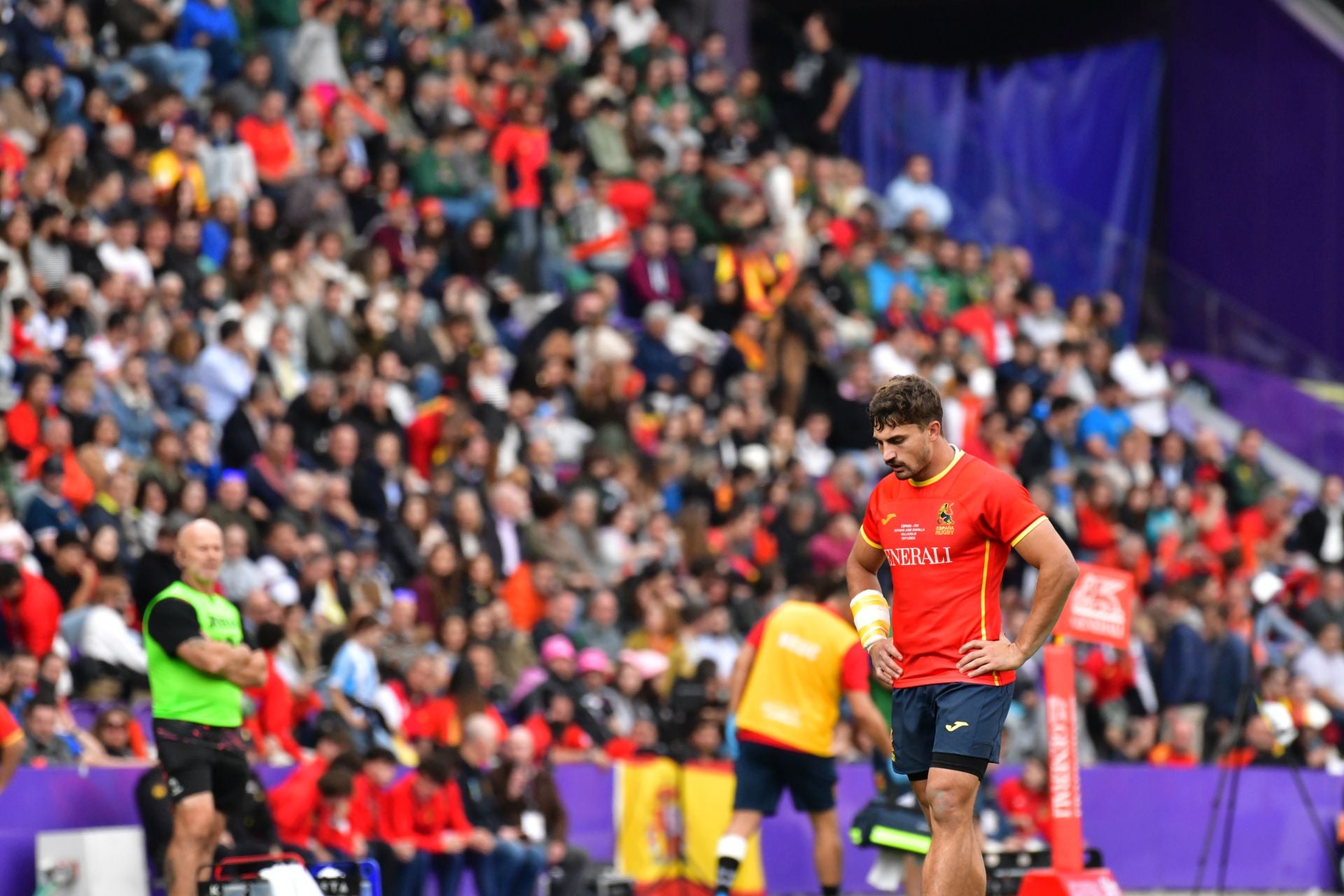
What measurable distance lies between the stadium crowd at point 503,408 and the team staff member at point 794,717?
2133 mm

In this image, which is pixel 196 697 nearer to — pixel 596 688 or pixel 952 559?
pixel 952 559

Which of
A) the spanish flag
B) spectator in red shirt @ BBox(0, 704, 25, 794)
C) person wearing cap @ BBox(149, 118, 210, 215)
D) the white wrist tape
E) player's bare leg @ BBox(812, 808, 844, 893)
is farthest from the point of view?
person wearing cap @ BBox(149, 118, 210, 215)

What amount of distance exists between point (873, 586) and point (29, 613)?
6.55m

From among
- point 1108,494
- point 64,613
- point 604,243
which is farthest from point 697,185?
point 64,613

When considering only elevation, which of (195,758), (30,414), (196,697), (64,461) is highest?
(30,414)

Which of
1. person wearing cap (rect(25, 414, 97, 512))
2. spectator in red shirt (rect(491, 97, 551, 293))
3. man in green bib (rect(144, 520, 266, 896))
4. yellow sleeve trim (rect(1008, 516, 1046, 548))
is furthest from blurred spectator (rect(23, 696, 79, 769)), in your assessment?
spectator in red shirt (rect(491, 97, 551, 293))

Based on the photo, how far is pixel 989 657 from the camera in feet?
29.4

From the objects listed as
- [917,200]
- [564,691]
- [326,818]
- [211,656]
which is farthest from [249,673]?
[917,200]

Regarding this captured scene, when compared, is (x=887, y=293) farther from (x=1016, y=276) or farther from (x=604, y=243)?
(x=604, y=243)

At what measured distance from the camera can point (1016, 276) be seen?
79.2 ft

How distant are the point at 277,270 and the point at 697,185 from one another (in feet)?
20.1

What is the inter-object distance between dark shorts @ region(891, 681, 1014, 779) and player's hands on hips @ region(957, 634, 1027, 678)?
91mm

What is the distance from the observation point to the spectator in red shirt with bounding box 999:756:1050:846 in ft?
55.2

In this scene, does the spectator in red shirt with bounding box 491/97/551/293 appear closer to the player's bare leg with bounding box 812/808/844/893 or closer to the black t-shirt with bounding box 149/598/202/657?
the player's bare leg with bounding box 812/808/844/893
